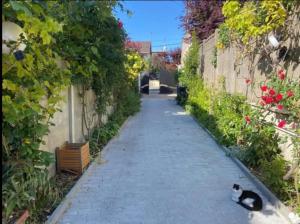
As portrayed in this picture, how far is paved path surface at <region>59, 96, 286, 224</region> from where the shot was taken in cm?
329

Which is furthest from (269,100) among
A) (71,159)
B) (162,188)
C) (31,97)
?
(31,97)

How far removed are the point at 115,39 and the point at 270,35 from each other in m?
3.00

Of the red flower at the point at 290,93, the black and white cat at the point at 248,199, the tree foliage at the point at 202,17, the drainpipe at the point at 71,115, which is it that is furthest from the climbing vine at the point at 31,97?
the tree foliage at the point at 202,17

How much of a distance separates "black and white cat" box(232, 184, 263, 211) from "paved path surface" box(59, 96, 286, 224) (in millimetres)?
76

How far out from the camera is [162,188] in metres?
4.12

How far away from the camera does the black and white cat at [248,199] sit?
11.3 ft

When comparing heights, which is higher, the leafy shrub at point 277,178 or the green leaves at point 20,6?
the green leaves at point 20,6

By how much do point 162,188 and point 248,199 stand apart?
1151 mm

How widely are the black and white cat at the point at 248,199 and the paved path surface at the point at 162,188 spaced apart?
0.08m

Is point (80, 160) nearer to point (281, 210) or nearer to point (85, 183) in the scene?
point (85, 183)

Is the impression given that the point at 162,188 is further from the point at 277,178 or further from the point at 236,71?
the point at 236,71

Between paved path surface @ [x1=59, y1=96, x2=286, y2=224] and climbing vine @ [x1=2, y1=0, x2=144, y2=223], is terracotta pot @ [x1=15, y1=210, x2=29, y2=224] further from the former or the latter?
paved path surface @ [x1=59, y1=96, x2=286, y2=224]

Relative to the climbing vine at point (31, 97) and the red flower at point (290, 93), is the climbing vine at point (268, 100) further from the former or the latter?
the climbing vine at point (31, 97)

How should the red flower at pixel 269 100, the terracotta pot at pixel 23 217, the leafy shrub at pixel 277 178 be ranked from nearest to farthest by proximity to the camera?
1. the terracotta pot at pixel 23 217
2. the leafy shrub at pixel 277 178
3. the red flower at pixel 269 100
